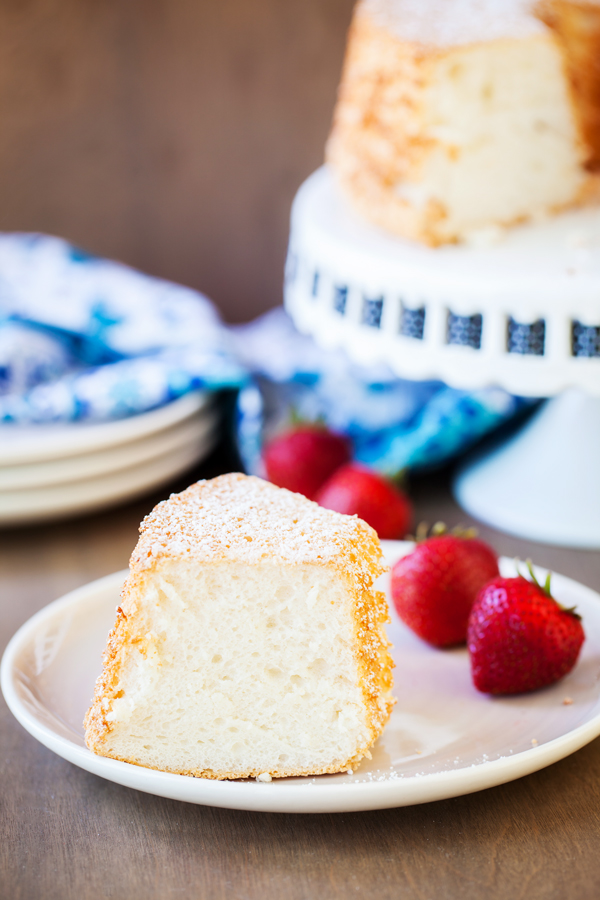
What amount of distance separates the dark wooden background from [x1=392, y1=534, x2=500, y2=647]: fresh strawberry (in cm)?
84

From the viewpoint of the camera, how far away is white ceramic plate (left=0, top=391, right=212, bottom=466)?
90 centimetres

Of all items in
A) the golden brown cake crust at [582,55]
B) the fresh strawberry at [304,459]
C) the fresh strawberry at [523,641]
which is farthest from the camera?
the fresh strawberry at [304,459]

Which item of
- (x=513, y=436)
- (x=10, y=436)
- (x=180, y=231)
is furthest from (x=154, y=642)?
(x=180, y=231)

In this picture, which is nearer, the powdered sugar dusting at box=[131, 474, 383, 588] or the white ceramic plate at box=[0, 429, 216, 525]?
the powdered sugar dusting at box=[131, 474, 383, 588]

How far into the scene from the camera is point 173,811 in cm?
56

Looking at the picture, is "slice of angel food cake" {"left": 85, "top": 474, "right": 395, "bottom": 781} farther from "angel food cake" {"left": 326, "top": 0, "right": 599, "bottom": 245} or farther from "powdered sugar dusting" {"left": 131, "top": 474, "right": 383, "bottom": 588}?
"angel food cake" {"left": 326, "top": 0, "right": 599, "bottom": 245}

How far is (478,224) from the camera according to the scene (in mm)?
922

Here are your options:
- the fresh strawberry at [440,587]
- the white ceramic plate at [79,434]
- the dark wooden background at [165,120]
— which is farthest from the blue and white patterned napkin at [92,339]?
the fresh strawberry at [440,587]

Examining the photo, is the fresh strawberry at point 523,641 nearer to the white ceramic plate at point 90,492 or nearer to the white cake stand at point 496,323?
the white cake stand at point 496,323

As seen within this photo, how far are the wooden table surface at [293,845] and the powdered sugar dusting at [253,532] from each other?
Result: 6.1 inches

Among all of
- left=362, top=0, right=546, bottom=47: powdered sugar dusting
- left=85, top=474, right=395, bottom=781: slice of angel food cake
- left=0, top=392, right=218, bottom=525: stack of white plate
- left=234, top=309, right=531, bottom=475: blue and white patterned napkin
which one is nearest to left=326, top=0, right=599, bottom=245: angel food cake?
left=362, top=0, right=546, bottom=47: powdered sugar dusting

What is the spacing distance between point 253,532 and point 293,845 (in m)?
0.19

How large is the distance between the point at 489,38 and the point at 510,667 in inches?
23.7

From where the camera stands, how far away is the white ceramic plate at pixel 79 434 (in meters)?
0.90
